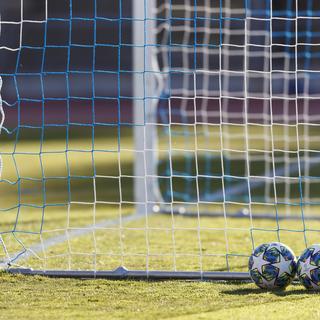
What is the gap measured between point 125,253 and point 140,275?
3.38 feet

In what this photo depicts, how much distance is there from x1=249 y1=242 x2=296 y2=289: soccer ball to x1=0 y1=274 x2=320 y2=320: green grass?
73mm

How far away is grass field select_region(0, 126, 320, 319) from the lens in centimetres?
523

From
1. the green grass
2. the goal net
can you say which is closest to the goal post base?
the goal net

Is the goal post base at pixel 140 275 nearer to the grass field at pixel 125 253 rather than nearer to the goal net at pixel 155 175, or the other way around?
the goal net at pixel 155 175

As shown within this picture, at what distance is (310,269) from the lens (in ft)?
18.2

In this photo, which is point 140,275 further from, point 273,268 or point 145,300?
point 273,268

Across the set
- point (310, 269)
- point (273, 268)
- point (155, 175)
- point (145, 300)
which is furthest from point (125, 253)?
point (155, 175)

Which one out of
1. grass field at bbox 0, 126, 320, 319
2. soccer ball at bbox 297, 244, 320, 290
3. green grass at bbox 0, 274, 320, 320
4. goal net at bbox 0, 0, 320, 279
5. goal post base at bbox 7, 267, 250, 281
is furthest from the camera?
goal net at bbox 0, 0, 320, 279

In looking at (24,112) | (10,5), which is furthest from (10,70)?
(24,112)

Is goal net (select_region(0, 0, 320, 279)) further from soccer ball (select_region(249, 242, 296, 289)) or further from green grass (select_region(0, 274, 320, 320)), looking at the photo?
soccer ball (select_region(249, 242, 296, 289))

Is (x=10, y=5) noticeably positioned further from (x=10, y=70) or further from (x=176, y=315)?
(x=176, y=315)

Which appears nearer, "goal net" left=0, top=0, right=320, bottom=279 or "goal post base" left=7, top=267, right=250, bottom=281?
"goal post base" left=7, top=267, right=250, bottom=281

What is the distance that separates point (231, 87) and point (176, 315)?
19.7 m

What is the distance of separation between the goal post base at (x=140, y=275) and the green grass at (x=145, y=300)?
127 mm
